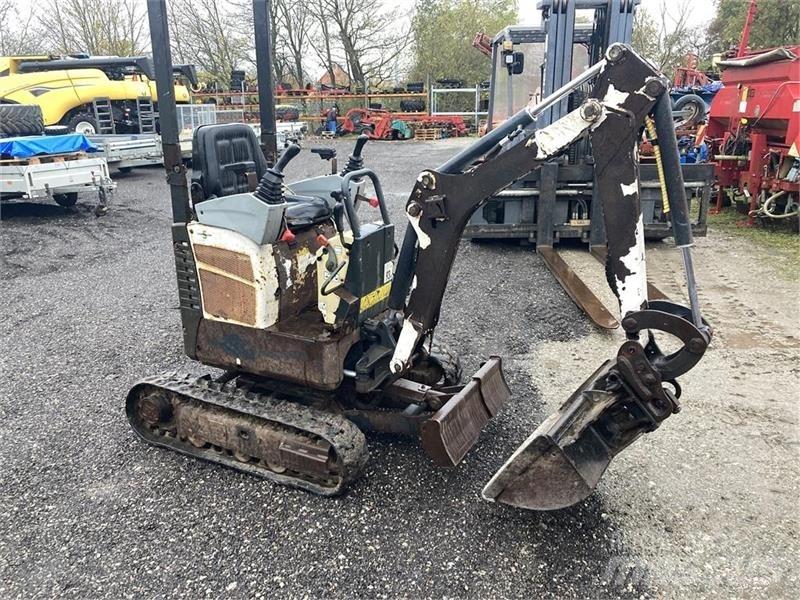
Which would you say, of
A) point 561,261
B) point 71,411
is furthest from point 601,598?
point 561,261

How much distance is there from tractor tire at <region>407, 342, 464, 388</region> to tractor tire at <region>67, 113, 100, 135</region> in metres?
13.8

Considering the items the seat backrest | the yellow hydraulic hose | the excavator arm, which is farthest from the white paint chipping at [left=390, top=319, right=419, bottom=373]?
the yellow hydraulic hose

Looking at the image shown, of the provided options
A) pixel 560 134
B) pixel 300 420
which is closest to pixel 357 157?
pixel 560 134

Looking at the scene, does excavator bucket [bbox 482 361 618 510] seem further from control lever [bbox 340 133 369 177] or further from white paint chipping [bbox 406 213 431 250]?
control lever [bbox 340 133 369 177]

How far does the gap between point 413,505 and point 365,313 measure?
103cm

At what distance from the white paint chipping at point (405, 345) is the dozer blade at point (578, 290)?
2.59 m

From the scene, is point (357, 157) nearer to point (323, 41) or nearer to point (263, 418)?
point (263, 418)

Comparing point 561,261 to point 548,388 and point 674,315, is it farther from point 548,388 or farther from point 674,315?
point 674,315

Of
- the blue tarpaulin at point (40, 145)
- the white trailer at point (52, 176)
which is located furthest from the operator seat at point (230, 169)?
the blue tarpaulin at point (40, 145)

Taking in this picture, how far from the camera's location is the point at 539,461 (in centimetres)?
287

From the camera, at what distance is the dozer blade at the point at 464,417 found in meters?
3.22

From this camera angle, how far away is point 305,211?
11.8 ft

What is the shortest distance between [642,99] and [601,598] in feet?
6.56

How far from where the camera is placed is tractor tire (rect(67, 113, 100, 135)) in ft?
50.5
